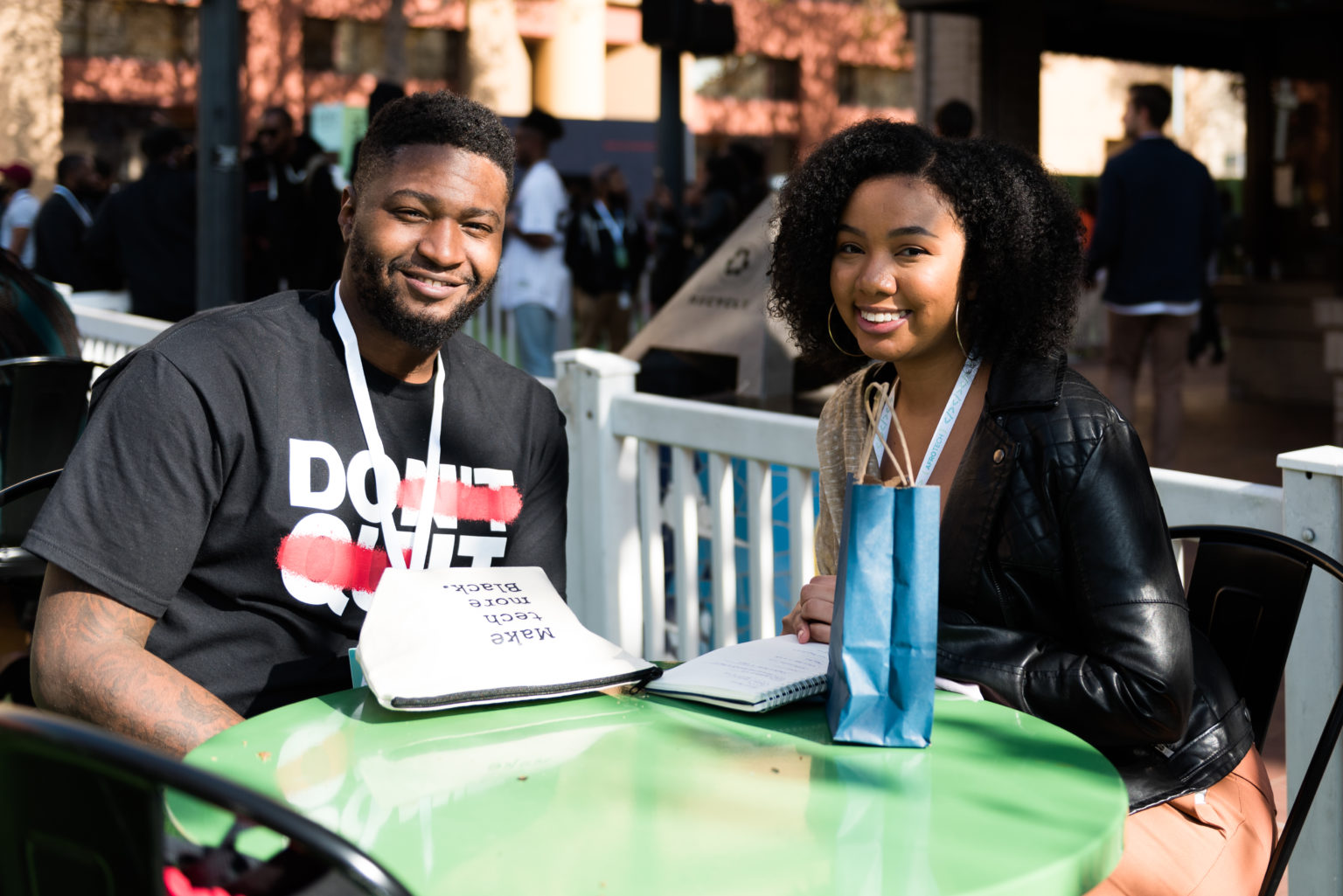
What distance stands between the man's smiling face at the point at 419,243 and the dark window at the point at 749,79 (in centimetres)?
4138

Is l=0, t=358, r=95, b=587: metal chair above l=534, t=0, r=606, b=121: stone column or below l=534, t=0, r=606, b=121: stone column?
below

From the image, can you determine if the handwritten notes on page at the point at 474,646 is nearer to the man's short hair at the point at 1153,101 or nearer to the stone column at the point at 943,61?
the man's short hair at the point at 1153,101

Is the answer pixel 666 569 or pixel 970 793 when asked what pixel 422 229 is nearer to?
pixel 970 793

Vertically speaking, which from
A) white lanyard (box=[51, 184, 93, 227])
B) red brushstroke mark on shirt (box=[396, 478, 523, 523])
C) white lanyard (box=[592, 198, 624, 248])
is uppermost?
white lanyard (box=[592, 198, 624, 248])

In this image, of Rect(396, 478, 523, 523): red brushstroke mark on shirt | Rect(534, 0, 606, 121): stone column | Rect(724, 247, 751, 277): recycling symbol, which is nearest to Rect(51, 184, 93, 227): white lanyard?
Rect(724, 247, 751, 277): recycling symbol

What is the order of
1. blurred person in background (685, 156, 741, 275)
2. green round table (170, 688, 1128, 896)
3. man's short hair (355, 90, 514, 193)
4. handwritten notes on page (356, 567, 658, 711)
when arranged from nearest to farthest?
green round table (170, 688, 1128, 896) < handwritten notes on page (356, 567, 658, 711) < man's short hair (355, 90, 514, 193) < blurred person in background (685, 156, 741, 275)

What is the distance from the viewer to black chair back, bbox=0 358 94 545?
11.9 ft

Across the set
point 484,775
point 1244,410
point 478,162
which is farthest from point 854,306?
point 1244,410

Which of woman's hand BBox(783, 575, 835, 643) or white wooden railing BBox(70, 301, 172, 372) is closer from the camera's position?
woman's hand BBox(783, 575, 835, 643)

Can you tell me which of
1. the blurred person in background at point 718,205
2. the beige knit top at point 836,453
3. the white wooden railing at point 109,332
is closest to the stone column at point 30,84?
the blurred person in background at point 718,205

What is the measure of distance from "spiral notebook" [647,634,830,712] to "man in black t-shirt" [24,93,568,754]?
0.56 metres

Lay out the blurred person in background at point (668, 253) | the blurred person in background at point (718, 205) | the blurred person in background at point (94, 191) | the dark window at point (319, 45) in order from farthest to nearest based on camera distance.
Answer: the dark window at point (319, 45)
the blurred person in background at point (94, 191)
the blurred person in background at point (718, 205)
the blurred person in background at point (668, 253)

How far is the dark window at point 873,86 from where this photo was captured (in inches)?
1890

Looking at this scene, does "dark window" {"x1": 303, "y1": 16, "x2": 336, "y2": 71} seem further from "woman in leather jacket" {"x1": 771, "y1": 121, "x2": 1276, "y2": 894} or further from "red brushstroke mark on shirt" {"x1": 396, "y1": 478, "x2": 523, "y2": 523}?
"woman in leather jacket" {"x1": 771, "y1": 121, "x2": 1276, "y2": 894}
